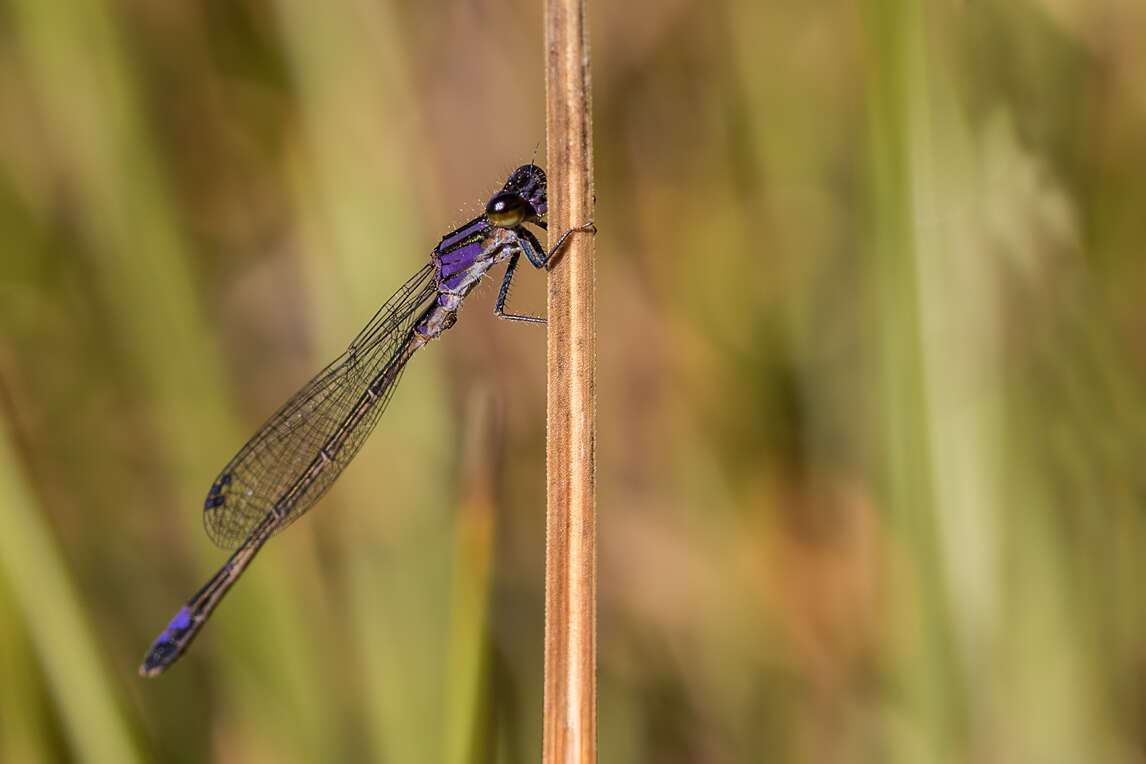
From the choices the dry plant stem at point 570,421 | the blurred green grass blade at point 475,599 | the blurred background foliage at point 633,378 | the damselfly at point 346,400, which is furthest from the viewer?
the damselfly at point 346,400

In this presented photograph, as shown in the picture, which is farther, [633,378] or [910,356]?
[633,378]

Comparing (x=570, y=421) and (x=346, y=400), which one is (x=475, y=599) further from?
(x=346, y=400)

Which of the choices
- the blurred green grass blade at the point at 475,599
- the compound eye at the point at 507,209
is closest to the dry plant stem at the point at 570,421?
the blurred green grass blade at the point at 475,599

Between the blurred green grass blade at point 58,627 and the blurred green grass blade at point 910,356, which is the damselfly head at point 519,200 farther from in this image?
the blurred green grass blade at point 58,627

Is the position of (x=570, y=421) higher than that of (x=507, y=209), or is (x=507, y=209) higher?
(x=507, y=209)

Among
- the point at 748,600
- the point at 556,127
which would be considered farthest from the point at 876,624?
the point at 556,127

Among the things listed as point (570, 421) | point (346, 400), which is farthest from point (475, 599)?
point (346, 400)

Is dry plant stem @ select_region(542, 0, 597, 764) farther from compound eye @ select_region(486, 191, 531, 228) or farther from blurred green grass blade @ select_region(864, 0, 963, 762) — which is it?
compound eye @ select_region(486, 191, 531, 228)
